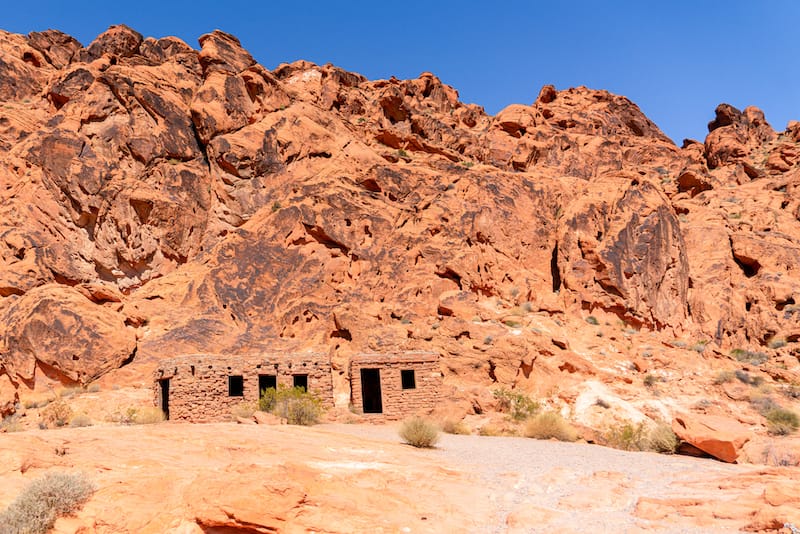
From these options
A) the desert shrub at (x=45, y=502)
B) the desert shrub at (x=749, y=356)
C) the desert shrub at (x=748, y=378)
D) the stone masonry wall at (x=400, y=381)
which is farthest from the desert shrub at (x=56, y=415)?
the desert shrub at (x=749, y=356)

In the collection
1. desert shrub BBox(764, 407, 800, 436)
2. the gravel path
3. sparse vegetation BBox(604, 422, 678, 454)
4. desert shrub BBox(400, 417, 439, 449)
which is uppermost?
desert shrub BBox(400, 417, 439, 449)

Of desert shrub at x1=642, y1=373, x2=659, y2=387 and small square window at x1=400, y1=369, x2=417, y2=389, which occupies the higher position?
small square window at x1=400, y1=369, x2=417, y2=389

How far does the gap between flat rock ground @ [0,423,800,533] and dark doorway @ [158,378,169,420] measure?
32.6 feet

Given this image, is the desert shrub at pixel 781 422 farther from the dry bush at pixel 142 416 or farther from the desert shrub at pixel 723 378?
the dry bush at pixel 142 416

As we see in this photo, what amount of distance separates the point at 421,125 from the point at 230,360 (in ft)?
80.0

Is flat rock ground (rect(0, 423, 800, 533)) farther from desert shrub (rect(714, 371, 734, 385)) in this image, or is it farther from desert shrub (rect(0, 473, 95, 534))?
desert shrub (rect(714, 371, 734, 385))

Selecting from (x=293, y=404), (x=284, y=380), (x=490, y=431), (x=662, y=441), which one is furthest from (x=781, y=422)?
(x=284, y=380)

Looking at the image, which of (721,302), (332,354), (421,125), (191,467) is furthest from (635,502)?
(421,125)

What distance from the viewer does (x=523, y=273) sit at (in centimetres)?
2798

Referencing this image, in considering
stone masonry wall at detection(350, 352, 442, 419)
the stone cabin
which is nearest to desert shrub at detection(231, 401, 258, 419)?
the stone cabin

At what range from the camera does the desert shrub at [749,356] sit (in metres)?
25.9

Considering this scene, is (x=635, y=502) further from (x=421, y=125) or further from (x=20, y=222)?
(x=421, y=125)

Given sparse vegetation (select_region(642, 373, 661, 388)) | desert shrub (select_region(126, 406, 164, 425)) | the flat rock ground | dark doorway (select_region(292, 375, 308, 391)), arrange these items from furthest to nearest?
sparse vegetation (select_region(642, 373, 661, 388)) → dark doorway (select_region(292, 375, 308, 391)) → desert shrub (select_region(126, 406, 164, 425)) → the flat rock ground

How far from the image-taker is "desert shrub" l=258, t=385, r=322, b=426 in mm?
16734
